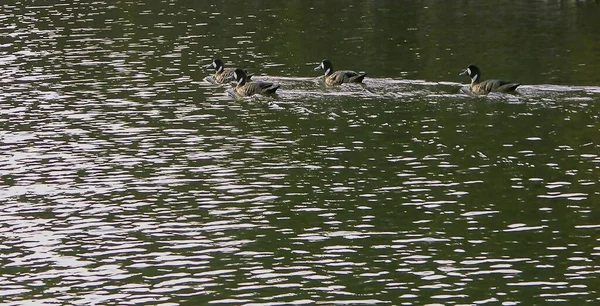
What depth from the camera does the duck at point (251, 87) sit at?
164ft

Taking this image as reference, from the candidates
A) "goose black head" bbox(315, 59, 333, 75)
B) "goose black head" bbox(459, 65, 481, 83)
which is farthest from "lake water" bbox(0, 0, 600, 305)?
"goose black head" bbox(459, 65, 481, 83)

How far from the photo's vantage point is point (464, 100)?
47469 millimetres

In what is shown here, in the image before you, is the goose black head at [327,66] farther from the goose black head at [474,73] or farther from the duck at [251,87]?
the goose black head at [474,73]

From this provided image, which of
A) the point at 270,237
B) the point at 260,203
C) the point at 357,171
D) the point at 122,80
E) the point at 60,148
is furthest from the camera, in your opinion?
the point at 122,80

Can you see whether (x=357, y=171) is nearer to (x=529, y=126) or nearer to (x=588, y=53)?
(x=529, y=126)

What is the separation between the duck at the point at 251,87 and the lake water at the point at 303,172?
1.33 ft

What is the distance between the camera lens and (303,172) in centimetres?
3747

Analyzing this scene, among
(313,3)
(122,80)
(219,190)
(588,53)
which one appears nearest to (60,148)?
(219,190)

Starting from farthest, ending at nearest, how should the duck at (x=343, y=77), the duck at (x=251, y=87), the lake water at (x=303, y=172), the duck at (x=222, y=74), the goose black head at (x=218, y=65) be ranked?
the goose black head at (x=218, y=65) < the duck at (x=222, y=74) < the duck at (x=343, y=77) < the duck at (x=251, y=87) < the lake water at (x=303, y=172)

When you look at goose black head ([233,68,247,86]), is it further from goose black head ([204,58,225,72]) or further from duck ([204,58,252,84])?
goose black head ([204,58,225,72])

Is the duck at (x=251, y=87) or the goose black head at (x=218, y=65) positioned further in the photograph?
the goose black head at (x=218, y=65)

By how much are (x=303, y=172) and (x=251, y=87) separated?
13107mm

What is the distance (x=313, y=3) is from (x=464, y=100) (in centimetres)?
3596

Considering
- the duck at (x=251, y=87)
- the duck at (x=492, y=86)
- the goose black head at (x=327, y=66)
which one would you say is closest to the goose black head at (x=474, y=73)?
the duck at (x=492, y=86)
